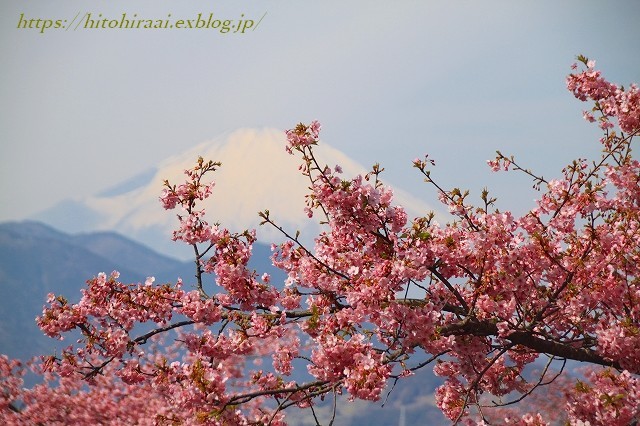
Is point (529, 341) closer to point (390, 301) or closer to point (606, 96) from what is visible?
point (390, 301)

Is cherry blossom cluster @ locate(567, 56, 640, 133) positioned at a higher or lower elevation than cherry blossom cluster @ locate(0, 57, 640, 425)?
higher

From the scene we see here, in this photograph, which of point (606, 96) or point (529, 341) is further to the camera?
point (606, 96)

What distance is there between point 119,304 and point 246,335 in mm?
2005

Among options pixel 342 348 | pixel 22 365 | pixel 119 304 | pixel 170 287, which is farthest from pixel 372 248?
pixel 22 365

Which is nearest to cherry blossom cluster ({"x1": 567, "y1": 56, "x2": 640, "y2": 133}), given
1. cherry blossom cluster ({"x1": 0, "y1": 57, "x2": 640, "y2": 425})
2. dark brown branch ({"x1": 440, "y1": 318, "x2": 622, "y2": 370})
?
cherry blossom cluster ({"x1": 0, "y1": 57, "x2": 640, "y2": 425})

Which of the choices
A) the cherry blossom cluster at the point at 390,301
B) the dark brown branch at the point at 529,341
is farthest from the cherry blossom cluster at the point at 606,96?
the dark brown branch at the point at 529,341

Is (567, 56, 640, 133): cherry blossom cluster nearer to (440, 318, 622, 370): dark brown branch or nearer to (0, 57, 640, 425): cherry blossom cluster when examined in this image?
(0, 57, 640, 425): cherry blossom cluster

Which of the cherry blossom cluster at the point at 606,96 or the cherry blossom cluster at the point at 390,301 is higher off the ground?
the cherry blossom cluster at the point at 606,96

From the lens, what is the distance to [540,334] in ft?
26.4

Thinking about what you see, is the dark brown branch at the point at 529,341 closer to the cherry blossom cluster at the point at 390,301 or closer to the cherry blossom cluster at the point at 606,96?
the cherry blossom cluster at the point at 390,301

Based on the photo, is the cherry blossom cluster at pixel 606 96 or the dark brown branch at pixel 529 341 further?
the cherry blossom cluster at pixel 606 96

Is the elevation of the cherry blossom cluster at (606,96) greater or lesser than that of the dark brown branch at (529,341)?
greater

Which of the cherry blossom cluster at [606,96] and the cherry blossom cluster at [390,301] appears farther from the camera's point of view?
the cherry blossom cluster at [606,96]

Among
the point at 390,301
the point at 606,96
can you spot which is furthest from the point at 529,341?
the point at 606,96
